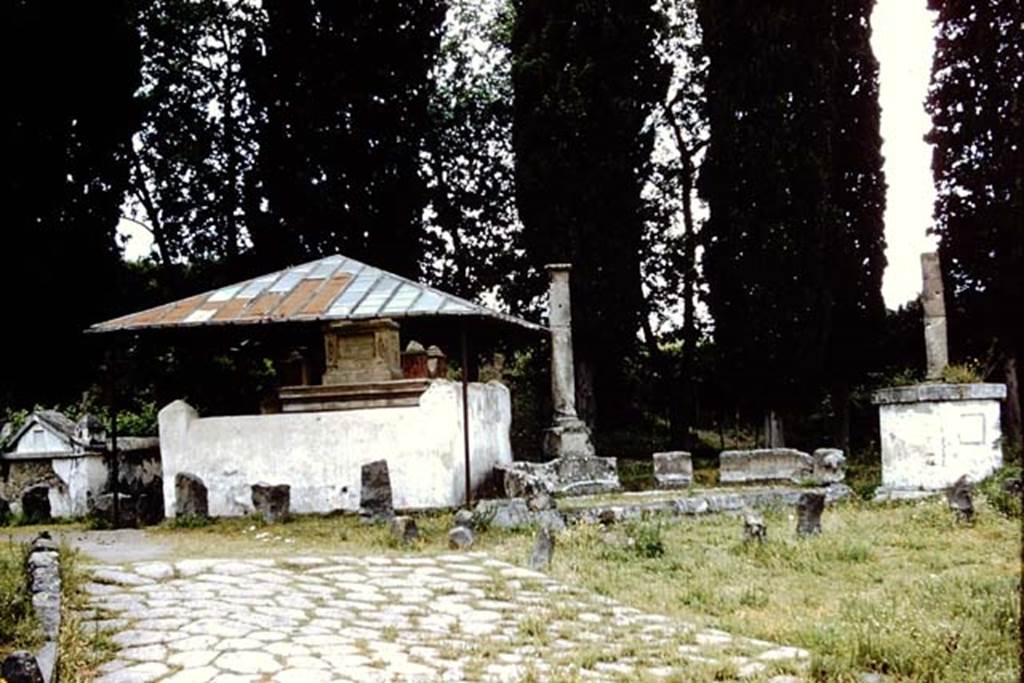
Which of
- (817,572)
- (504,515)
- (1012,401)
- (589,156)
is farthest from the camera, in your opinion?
(589,156)

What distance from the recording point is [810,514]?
1032 centimetres

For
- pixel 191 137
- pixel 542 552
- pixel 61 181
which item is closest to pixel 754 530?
pixel 542 552

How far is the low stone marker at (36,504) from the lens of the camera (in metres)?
14.9

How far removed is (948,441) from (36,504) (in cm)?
1270

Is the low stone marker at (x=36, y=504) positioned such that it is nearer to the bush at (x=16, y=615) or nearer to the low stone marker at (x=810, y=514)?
the bush at (x=16, y=615)

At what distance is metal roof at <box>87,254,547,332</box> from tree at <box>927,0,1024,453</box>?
30.6 feet

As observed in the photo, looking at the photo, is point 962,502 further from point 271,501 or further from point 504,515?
point 271,501

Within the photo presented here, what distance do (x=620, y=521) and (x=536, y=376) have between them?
12524mm

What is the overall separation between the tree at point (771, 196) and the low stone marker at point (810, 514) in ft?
30.5

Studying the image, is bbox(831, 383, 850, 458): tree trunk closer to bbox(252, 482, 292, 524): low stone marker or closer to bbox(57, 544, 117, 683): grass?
bbox(252, 482, 292, 524): low stone marker

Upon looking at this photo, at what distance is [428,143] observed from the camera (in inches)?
937

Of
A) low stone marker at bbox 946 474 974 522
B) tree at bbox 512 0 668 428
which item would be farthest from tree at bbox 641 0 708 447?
low stone marker at bbox 946 474 974 522

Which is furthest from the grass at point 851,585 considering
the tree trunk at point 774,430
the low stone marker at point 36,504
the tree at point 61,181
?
the tree at point 61,181

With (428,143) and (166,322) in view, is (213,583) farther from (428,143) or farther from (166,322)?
(428,143)
